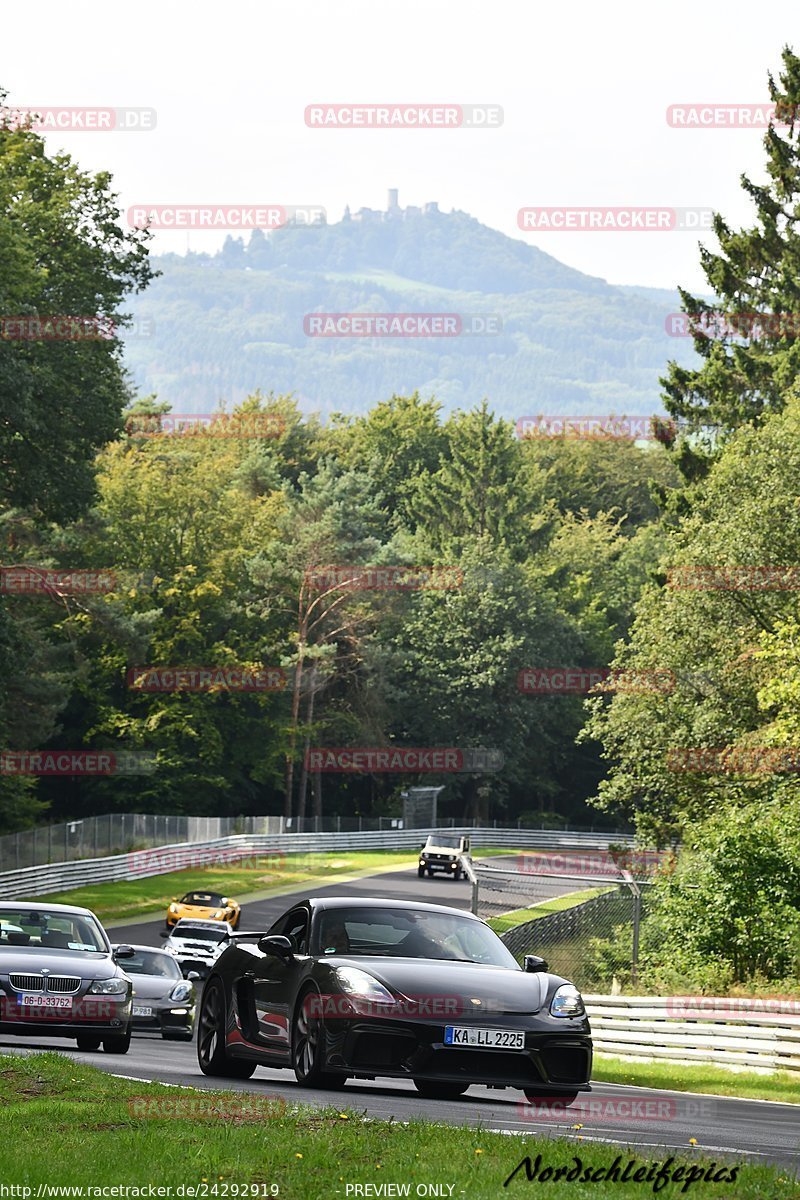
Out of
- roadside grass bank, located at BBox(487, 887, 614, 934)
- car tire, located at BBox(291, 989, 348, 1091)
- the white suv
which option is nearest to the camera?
car tire, located at BBox(291, 989, 348, 1091)

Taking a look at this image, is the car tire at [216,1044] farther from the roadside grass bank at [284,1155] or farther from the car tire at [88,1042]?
the car tire at [88,1042]

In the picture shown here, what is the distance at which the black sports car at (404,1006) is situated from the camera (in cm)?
1270

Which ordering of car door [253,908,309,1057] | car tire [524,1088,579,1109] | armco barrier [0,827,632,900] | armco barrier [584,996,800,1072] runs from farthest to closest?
armco barrier [0,827,632,900], armco barrier [584,996,800,1072], car door [253,908,309,1057], car tire [524,1088,579,1109]

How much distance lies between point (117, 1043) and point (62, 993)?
0.93 meters

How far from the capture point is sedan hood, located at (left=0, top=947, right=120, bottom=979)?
719 inches

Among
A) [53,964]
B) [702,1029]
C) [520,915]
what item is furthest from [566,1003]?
[520,915]

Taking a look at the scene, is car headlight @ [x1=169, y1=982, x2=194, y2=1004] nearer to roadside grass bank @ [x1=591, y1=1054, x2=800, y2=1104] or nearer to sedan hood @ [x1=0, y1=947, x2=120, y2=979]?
roadside grass bank @ [x1=591, y1=1054, x2=800, y2=1104]

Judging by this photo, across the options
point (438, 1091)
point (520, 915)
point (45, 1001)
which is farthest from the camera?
point (520, 915)

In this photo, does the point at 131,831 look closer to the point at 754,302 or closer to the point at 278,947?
the point at 754,302

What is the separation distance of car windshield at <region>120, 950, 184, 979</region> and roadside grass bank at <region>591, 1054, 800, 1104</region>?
246 inches

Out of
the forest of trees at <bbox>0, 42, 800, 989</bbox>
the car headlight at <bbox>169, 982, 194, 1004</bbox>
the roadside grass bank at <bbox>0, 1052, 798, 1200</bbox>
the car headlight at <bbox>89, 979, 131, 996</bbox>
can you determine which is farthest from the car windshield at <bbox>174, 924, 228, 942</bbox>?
the roadside grass bank at <bbox>0, 1052, 798, 1200</bbox>

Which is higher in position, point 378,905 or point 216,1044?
point 378,905

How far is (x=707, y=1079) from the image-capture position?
66.5 ft

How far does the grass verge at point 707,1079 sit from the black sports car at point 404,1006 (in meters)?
5.50
